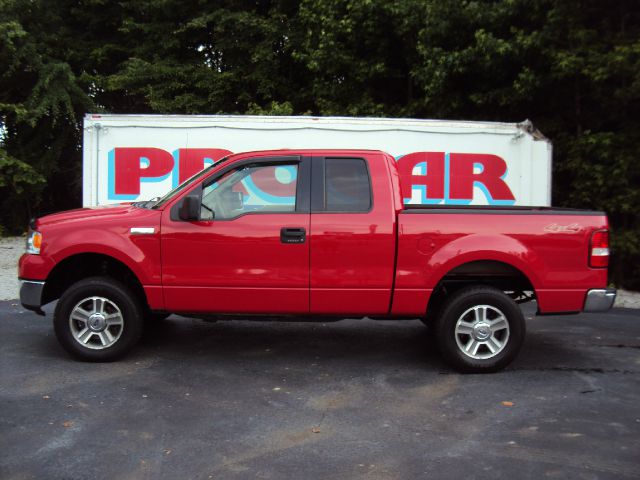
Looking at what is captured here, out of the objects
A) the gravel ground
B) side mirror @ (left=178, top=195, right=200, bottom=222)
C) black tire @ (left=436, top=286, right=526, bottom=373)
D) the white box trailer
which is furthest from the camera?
the white box trailer

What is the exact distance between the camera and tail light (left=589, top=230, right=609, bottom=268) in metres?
5.55

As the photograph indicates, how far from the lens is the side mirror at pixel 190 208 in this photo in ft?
18.0

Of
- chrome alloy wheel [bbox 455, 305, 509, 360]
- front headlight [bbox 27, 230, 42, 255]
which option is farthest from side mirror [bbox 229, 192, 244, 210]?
chrome alloy wheel [bbox 455, 305, 509, 360]

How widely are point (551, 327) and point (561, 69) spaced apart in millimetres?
5423

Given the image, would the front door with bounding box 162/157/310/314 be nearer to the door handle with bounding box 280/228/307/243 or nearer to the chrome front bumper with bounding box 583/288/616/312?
the door handle with bounding box 280/228/307/243

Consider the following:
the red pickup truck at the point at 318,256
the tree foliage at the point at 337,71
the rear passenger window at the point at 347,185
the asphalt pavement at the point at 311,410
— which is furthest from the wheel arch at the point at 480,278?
the tree foliage at the point at 337,71

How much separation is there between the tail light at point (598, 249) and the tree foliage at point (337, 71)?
5805 mm

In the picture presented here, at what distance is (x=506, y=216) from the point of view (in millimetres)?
5602

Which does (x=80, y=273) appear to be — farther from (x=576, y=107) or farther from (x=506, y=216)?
(x=576, y=107)

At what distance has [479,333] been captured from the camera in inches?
221

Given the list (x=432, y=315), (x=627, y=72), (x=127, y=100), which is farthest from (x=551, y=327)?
(x=127, y=100)

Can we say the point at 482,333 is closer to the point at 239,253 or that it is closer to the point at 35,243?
the point at 239,253

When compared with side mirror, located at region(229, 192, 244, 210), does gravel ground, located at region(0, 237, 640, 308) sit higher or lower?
lower

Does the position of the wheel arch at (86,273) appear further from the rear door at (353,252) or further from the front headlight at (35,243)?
the rear door at (353,252)
